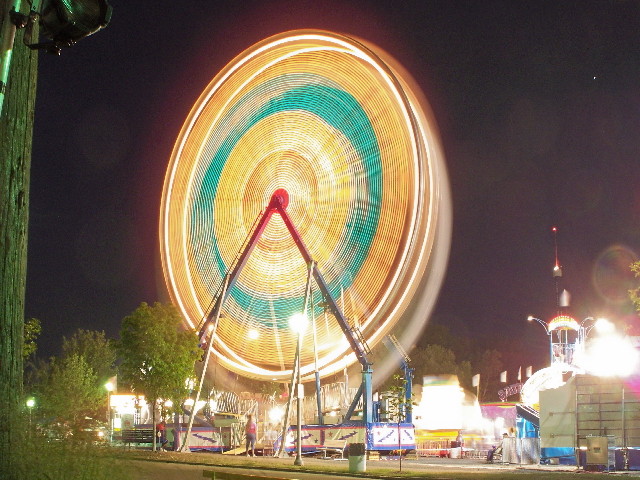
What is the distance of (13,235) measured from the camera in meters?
8.01

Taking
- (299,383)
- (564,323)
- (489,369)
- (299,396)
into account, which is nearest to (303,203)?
(299,383)

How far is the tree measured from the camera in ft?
115

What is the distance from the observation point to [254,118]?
135ft

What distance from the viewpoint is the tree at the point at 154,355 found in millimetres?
35000

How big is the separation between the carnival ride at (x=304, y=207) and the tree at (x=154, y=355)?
3.40 meters

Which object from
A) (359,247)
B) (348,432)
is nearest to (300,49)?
(359,247)

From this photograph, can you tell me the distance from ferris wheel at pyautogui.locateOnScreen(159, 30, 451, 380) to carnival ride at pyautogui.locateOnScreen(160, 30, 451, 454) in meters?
0.06

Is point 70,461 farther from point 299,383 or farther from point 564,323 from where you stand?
point 564,323

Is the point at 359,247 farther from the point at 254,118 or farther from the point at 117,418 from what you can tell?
the point at 117,418

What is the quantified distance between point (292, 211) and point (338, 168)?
305 cm

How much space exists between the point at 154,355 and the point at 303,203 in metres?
9.90

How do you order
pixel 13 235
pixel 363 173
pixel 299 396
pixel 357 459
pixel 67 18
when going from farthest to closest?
1. pixel 363 173
2. pixel 299 396
3. pixel 357 459
4. pixel 13 235
5. pixel 67 18

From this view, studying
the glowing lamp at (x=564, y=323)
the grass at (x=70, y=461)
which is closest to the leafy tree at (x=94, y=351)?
the glowing lamp at (x=564, y=323)

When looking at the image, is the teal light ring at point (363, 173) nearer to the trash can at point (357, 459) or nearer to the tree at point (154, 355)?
the tree at point (154, 355)
